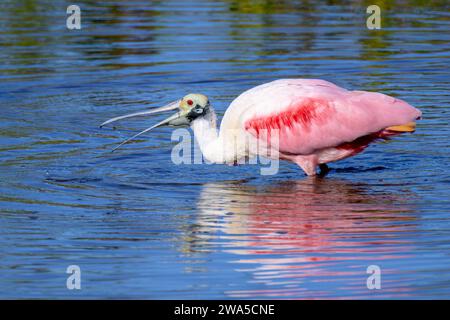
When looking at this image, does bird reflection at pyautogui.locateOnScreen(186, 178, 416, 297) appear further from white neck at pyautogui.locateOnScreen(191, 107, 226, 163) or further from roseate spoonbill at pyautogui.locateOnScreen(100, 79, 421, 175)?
white neck at pyautogui.locateOnScreen(191, 107, 226, 163)

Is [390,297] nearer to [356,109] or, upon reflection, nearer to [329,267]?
[329,267]

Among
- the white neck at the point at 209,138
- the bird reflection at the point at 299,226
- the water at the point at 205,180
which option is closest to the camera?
the water at the point at 205,180

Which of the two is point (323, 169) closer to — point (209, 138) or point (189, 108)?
point (209, 138)

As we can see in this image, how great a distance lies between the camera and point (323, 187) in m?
10.8

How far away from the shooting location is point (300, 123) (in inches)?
444

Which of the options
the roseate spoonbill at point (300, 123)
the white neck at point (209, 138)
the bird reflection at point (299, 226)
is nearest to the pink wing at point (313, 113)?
the roseate spoonbill at point (300, 123)

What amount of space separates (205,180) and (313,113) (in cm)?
110

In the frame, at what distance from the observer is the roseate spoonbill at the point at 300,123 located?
1102cm

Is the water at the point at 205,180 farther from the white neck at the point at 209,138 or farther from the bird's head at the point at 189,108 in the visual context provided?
the bird's head at the point at 189,108

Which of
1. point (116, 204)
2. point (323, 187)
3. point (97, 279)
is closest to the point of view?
point (97, 279)

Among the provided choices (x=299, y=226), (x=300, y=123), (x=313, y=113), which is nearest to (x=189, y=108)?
(x=300, y=123)

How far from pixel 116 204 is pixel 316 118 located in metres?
2.10
